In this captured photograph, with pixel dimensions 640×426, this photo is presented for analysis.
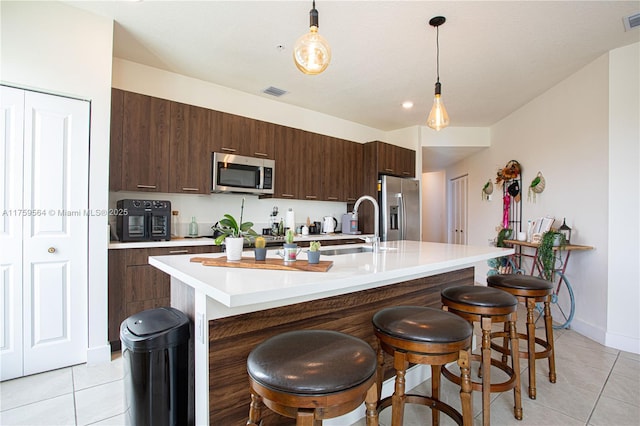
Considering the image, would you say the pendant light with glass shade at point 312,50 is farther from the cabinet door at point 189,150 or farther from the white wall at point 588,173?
the white wall at point 588,173

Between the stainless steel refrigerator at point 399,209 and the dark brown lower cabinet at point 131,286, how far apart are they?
3.05 m

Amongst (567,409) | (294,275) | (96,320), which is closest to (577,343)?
(567,409)

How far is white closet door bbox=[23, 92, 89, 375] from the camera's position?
2.29 m

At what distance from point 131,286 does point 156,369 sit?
61.4 inches

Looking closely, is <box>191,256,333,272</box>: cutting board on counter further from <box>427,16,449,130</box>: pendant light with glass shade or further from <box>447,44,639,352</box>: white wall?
<box>447,44,639,352</box>: white wall

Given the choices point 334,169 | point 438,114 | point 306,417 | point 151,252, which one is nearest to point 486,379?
point 306,417

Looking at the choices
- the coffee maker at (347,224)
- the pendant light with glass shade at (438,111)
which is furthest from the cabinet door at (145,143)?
the coffee maker at (347,224)

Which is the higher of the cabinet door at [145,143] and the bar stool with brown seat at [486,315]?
the cabinet door at [145,143]

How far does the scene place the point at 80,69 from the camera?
245cm

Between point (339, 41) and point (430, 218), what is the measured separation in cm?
609

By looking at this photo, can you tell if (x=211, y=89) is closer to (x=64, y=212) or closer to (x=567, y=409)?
(x=64, y=212)

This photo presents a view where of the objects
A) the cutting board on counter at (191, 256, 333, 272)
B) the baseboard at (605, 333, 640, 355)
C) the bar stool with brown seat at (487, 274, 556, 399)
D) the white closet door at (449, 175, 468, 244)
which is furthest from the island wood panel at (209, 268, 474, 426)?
the white closet door at (449, 175, 468, 244)

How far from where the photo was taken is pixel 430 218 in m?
8.02

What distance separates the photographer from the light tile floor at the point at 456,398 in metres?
1.80
